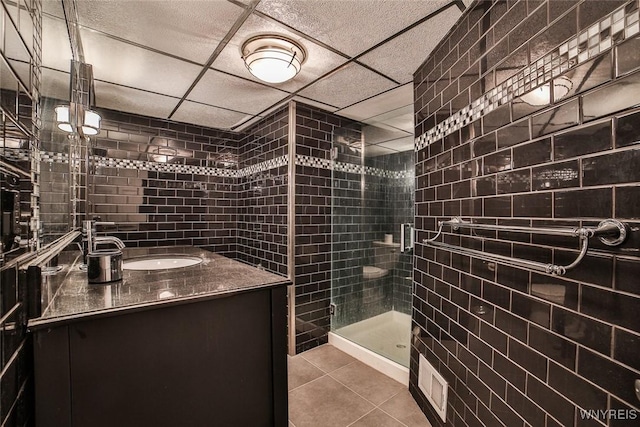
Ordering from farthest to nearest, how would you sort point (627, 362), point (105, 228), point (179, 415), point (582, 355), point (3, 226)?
point (105, 228) < point (179, 415) < point (582, 355) < point (627, 362) < point (3, 226)

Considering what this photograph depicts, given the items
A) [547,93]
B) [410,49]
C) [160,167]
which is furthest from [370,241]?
[160,167]

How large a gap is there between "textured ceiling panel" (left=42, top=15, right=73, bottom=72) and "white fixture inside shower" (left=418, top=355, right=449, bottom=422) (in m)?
2.31

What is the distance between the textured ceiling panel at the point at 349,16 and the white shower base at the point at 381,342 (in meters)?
2.32

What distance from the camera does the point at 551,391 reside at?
0.94m

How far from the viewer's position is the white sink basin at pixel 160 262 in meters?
1.91

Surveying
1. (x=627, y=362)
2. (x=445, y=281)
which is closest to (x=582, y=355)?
(x=627, y=362)

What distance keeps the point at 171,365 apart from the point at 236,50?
173cm

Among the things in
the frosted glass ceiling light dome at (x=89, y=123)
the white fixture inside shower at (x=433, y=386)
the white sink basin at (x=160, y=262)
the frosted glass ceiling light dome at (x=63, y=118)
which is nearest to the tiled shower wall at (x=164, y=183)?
the frosted glass ceiling light dome at (x=89, y=123)

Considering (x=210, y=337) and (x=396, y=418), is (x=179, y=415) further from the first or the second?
(x=396, y=418)

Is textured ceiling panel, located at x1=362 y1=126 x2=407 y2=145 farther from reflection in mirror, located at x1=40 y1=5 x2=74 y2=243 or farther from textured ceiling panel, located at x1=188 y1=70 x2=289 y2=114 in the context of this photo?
reflection in mirror, located at x1=40 y1=5 x2=74 y2=243

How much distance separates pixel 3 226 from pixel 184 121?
275 cm

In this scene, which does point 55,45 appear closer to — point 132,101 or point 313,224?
point 132,101

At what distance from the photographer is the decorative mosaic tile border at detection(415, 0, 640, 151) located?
752mm

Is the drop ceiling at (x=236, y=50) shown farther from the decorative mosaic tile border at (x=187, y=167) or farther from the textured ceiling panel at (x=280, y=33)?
the decorative mosaic tile border at (x=187, y=167)
